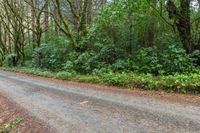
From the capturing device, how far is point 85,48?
663 inches

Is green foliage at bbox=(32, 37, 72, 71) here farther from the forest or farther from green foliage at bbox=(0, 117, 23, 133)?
green foliage at bbox=(0, 117, 23, 133)

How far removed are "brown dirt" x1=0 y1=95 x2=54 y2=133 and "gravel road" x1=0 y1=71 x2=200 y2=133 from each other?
0.19m

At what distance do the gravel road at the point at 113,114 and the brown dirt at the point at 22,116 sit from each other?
19 centimetres

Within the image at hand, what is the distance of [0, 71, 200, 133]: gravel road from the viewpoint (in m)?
5.43

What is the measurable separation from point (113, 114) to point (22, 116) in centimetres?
279

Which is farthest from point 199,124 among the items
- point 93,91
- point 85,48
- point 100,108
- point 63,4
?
point 63,4

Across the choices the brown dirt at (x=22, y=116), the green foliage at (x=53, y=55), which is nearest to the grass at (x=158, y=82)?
the brown dirt at (x=22, y=116)

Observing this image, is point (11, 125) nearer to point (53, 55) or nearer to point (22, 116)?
point (22, 116)

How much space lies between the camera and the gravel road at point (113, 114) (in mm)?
5430

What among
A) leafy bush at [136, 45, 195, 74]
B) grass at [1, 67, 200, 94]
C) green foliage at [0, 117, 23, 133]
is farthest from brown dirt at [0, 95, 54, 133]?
leafy bush at [136, 45, 195, 74]

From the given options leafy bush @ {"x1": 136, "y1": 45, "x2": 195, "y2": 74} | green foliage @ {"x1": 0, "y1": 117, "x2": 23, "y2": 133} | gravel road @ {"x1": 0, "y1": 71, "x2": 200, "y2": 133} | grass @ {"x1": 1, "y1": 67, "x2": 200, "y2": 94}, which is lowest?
green foliage @ {"x1": 0, "y1": 117, "x2": 23, "y2": 133}

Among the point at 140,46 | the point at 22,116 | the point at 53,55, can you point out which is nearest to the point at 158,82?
the point at 22,116

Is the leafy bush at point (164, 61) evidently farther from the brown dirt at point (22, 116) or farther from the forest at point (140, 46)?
the brown dirt at point (22, 116)

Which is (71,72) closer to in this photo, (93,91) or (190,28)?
(93,91)
